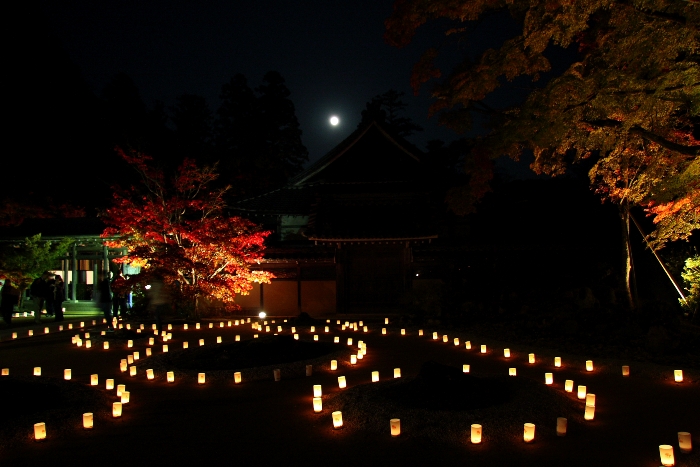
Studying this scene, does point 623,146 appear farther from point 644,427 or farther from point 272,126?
point 272,126

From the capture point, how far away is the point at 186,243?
1816 centimetres

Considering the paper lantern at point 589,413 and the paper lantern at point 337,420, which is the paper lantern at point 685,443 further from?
the paper lantern at point 337,420

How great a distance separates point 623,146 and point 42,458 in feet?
35.5

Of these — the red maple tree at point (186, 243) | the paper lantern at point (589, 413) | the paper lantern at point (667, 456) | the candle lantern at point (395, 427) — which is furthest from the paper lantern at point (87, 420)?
the red maple tree at point (186, 243)

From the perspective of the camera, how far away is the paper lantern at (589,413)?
6.73m

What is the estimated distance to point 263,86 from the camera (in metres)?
43.2

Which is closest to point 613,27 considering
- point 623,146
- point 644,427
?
point 623,146

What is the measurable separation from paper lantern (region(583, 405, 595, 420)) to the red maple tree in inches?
516

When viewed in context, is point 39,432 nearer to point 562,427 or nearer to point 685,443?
point 562,427

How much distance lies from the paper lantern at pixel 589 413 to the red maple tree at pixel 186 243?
1312cm

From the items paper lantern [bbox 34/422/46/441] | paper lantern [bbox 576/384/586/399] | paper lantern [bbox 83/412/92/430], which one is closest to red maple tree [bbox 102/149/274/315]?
paper lantern [bbox 83/412/92/430]

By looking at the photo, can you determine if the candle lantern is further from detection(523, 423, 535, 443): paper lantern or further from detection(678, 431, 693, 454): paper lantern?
detection(678, 431, 693, 454): paper lantern

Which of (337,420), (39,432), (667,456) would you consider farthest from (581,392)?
(39,432)

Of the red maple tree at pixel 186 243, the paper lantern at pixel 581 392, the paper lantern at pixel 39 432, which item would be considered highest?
the red maple tree at pixel 186 243
